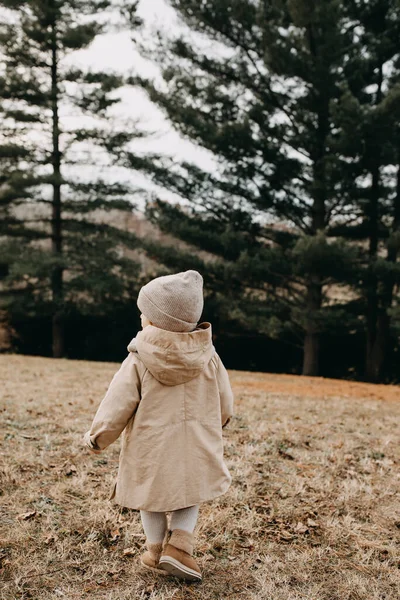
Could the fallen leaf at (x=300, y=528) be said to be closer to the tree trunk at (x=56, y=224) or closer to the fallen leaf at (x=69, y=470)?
the fallen leaf at (x=69, y=470)

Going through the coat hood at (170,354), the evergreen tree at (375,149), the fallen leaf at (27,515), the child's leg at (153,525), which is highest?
the evergreen tree at (375,149)

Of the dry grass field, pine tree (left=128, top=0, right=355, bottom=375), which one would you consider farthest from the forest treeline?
the dry grass field

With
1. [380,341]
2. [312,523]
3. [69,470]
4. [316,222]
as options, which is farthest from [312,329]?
[312,523]

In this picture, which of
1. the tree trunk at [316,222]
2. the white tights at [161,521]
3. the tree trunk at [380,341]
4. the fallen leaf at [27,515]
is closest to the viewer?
the white tights at [161,521]

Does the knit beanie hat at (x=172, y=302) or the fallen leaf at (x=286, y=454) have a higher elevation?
the knit beanie hat at (x=172, y=302)

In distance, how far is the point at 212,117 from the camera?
14633 mm

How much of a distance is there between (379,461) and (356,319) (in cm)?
939

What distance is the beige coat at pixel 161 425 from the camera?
2.50 m

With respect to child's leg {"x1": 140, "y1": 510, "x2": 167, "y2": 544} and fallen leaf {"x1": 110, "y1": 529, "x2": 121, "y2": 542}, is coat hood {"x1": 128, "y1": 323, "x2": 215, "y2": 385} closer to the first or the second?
child's leg {"x1": 140, "y1": 510, "x2": 167, "y2": 544}

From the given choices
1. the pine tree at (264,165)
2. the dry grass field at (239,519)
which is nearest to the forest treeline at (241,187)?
the pine tree at (264,165)

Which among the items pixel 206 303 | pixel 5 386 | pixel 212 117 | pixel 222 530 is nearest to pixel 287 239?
pixel 206 303

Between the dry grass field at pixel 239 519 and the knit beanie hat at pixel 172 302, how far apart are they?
1.24 metres

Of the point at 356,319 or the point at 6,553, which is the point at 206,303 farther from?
the point at 6,553

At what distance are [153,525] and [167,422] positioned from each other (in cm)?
51
